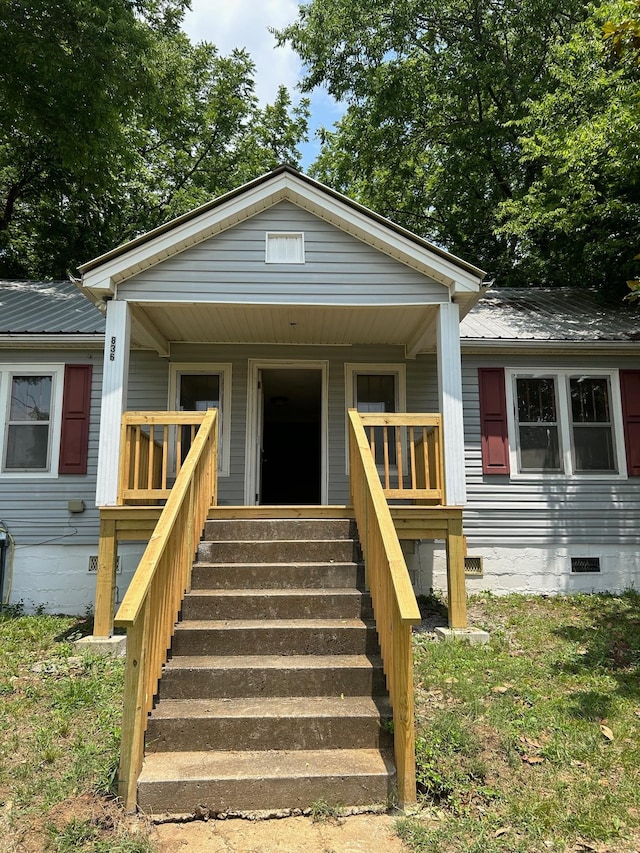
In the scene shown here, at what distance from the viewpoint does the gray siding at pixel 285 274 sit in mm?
6449

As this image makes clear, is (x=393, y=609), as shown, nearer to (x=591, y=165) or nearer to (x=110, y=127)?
(x=591, y=165)

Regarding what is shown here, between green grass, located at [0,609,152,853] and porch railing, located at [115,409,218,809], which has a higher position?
porch railing, located at [115,409,218,809]

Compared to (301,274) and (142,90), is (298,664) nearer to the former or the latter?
(301,274)

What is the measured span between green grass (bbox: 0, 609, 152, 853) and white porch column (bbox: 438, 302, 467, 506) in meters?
3.79

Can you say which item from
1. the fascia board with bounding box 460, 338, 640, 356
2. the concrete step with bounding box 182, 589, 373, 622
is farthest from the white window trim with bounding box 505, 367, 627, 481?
the concrete step with bounding box 182, 589, 373, 622

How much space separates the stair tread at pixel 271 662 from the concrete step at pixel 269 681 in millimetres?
14

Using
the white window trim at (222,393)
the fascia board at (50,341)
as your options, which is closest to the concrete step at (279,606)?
the white window trim at (222,393)

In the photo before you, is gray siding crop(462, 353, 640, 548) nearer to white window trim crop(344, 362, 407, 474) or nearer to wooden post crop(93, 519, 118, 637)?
white window trim crop(344, 362, 407, 474)

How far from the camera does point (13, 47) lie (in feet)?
31.0

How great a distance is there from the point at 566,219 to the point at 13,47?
9.59 m

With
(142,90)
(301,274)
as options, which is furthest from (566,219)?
(142,90)

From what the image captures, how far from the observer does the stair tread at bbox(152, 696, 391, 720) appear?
3582mm

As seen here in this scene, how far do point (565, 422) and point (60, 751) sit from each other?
724cm

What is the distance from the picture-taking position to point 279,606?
4.61 m
